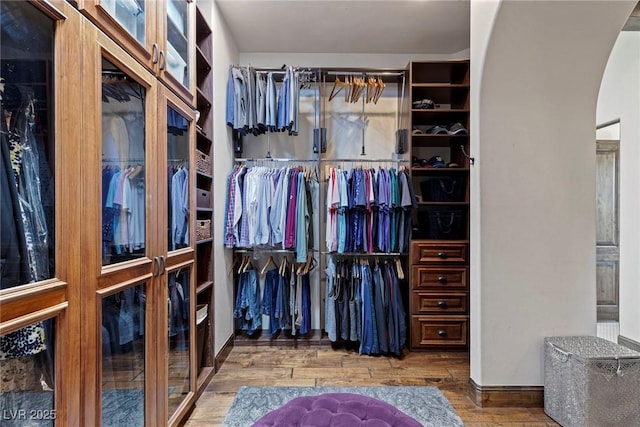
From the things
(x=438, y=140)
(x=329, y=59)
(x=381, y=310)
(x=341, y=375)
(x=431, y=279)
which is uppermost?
(x=329, y=59)

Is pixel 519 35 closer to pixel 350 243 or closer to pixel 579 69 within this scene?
pixel 579 69

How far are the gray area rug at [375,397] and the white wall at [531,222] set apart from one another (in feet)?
1.14

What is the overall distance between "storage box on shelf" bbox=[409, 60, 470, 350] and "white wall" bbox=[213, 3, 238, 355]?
163 cm

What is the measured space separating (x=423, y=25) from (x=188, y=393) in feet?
10.8

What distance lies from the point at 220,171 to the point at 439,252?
2017mm

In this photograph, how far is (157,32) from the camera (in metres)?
1.51

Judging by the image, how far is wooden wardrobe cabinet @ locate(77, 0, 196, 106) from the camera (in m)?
1.16

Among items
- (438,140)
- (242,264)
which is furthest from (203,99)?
(438,140)

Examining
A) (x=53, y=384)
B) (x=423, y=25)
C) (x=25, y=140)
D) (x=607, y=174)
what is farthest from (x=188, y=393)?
(x=607, y=174)

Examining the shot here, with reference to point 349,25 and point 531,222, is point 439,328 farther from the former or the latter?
point 349,25

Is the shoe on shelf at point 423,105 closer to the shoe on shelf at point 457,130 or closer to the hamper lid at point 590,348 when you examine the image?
the shoe on shelf at point 457,130

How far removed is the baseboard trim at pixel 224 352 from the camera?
8.20 feet

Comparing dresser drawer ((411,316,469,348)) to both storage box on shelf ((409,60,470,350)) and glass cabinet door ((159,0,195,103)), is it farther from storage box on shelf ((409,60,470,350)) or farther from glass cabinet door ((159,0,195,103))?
glass cabinet door ((159,0,195,103))

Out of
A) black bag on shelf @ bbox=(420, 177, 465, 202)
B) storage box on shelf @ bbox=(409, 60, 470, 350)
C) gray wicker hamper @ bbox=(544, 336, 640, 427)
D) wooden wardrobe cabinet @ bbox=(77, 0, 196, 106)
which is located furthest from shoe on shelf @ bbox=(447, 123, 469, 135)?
wooden wardrobe cabinet @ bbox=(77, 0, 196, 106)
